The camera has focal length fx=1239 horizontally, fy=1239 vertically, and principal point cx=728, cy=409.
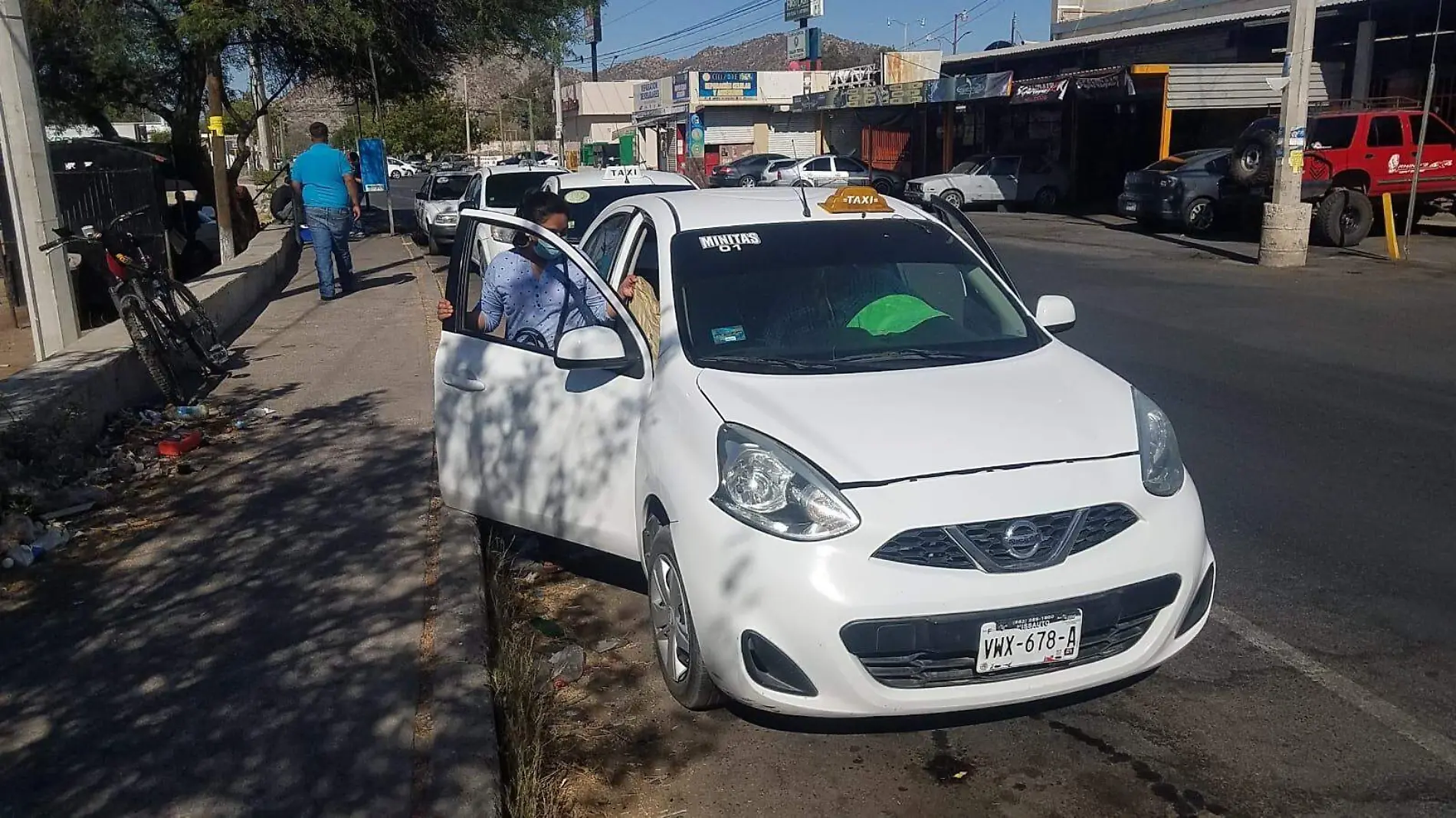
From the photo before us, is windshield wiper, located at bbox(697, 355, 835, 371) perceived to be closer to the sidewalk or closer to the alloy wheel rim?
the alloy wheel rim

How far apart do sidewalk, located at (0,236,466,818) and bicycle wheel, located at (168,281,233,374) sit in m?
1.78

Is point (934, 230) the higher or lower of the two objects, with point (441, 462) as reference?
higher

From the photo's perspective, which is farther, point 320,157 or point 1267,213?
point 1267,213

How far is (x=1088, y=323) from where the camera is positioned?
12477 mm

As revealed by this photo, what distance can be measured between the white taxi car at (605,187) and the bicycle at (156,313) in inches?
137

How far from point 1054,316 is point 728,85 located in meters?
49.4

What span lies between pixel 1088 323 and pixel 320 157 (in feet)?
27.6

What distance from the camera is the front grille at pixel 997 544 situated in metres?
3.53

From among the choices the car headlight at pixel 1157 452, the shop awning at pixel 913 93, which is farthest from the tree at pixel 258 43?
the car headlight at pixel 1157 452

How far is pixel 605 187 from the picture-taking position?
40.0 ft

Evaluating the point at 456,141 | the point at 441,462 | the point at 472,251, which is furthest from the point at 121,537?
the point at 456,141

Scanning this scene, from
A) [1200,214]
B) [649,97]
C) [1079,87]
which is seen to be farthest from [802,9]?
[1200,214]

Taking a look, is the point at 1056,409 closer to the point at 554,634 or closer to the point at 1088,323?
the point at 554,634

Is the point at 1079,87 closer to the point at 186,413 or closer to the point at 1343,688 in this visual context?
the point at 186,413
